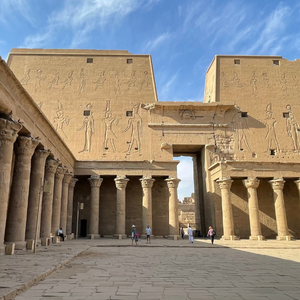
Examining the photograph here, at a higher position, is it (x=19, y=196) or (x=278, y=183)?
(x=278, y=183)

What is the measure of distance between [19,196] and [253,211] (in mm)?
16118

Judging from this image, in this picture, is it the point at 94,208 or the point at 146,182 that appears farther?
the point at 146,182

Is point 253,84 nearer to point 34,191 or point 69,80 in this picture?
point 69,80

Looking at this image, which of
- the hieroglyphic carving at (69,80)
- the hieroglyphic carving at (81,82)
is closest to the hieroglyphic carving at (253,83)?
the hieroglyphic carving at (81,82)

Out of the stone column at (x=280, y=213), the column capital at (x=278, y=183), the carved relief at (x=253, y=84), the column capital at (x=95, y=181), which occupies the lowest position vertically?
the stone column at (x=280, y=213)

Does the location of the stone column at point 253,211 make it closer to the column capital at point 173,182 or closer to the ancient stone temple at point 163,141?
the ancient stone temple at point 163,141

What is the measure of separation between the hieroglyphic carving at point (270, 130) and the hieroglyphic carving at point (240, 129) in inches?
73.4

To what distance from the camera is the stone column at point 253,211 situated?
20844 mm

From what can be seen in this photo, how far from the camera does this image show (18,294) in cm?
479

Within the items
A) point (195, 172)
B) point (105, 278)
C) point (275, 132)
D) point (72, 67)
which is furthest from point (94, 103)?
point (105, 278)

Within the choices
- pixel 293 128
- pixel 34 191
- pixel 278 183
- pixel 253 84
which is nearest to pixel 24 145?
pixel 34 191

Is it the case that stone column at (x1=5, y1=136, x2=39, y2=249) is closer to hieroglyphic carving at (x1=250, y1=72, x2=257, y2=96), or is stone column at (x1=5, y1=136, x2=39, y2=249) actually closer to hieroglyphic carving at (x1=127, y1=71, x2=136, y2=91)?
hieroglyphic carving at (x1=127, y1=71, x2=136, y2=91)

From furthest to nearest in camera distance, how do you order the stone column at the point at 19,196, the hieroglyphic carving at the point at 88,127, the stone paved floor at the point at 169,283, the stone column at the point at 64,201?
the hieroglyphic carving at the point at 88,127, the stone column at the point at 64,201, the stone column at the point at 19,196, the stone paved floor at the point at 169,283

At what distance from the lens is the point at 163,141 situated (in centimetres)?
2523
